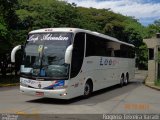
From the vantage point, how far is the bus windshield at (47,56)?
15273 mm

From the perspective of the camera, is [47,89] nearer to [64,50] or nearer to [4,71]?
[64,50]

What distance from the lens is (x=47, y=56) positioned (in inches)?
609

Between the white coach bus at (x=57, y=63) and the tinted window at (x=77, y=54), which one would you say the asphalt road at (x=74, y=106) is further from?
the tinted window at (x=77, y=54)

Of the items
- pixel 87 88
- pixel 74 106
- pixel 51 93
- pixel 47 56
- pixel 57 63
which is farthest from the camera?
pixel 87 88

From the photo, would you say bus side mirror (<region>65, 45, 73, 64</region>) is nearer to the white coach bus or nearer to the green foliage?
the white coach bus

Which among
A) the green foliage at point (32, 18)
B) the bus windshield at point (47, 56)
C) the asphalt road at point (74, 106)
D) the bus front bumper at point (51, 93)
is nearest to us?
the asphalt road at point (74, 106)

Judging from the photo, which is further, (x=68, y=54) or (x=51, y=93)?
(x=51, y=93)

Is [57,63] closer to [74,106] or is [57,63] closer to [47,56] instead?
[47,56]

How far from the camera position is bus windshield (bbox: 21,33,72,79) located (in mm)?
15273

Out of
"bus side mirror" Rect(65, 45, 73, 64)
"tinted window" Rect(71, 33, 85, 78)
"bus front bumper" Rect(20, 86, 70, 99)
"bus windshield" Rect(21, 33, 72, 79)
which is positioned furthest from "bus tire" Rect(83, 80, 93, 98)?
"bus side mirror" Rect(65, 45, 73, 64)

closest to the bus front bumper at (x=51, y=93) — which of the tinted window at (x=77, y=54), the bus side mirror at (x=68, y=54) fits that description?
the tinted window at (x=77, y=54)

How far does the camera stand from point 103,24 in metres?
63.4

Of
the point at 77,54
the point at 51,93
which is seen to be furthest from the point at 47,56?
the point at 51,93

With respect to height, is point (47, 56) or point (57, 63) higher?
point (47, 56)
